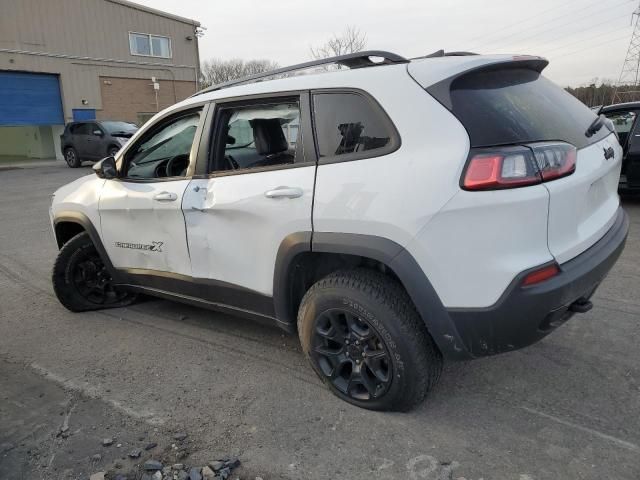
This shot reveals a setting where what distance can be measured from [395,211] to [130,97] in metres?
27.4

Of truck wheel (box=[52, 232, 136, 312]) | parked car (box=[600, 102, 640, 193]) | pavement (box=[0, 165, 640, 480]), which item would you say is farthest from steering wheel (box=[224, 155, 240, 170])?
parked car (box=[600, 102, 640, 193])

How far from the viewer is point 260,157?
3.25 meters

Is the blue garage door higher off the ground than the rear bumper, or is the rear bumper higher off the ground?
the blue garage door

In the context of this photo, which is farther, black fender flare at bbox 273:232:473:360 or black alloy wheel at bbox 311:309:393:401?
black alloy wheel at bbox 311:309:393:401

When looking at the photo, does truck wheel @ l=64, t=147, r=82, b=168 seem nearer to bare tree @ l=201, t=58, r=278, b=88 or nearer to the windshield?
the windshield

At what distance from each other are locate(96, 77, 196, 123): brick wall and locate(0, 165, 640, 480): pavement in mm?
24302

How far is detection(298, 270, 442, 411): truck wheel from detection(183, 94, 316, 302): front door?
1.23 ft

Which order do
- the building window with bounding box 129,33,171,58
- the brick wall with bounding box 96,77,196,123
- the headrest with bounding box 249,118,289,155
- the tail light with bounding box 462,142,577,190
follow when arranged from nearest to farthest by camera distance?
the tail light with bounding box 462,142,577,190 < the headrest with bounding box 249,118,289,155 < the brick wall with bounding box 96,77,196,123 < the building window with bounding box 129,33,171,58

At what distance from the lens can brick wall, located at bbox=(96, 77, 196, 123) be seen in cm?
2569

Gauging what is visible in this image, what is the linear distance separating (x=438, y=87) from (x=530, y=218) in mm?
750

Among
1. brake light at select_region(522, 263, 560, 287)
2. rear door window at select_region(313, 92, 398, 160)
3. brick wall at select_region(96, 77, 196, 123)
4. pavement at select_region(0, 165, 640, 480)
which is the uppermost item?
brick wall at select_region(96, 77, 196, 123)

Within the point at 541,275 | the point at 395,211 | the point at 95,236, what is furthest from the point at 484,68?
the point at 95,236

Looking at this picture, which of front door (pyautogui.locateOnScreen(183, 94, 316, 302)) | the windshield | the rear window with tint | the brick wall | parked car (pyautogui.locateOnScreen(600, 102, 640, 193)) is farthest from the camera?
the brick wall

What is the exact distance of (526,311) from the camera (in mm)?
2242
